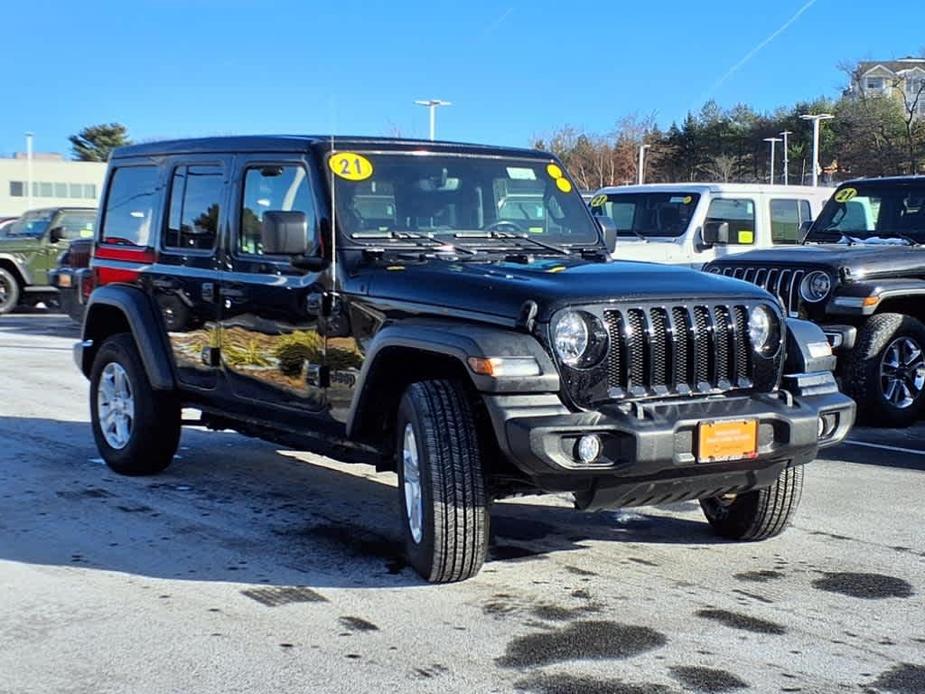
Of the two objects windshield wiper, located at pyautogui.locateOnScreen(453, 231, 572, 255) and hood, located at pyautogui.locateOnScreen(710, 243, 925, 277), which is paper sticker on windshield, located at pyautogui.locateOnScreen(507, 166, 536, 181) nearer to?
windshield wiper, located at pyautogui.locateOnScreen(453, 231, 572, 255)

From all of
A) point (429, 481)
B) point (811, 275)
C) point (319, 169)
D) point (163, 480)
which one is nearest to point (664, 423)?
point (429, 481)

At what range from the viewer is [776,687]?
156 inches

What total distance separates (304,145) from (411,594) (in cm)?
238

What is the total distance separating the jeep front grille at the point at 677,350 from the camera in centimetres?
480

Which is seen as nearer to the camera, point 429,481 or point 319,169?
point 429,481

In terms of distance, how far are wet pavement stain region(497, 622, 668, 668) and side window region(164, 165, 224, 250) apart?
10.4 ft

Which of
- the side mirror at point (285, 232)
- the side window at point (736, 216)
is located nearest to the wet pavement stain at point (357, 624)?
the side mirror at point (285, 232)

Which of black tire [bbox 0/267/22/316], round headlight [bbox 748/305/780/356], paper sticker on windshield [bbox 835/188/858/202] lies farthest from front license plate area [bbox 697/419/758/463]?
black tire [bbox 0/267/22/316]

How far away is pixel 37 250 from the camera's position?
1934 centimetres

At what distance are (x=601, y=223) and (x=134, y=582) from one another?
321 centimetres

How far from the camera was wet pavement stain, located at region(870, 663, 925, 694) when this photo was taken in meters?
3.96

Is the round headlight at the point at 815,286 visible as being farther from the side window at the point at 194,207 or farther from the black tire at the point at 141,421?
the black tire at the point at 141,421

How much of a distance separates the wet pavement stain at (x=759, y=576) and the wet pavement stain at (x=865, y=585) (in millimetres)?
180

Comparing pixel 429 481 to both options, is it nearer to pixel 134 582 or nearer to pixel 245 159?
pixel 134 582
